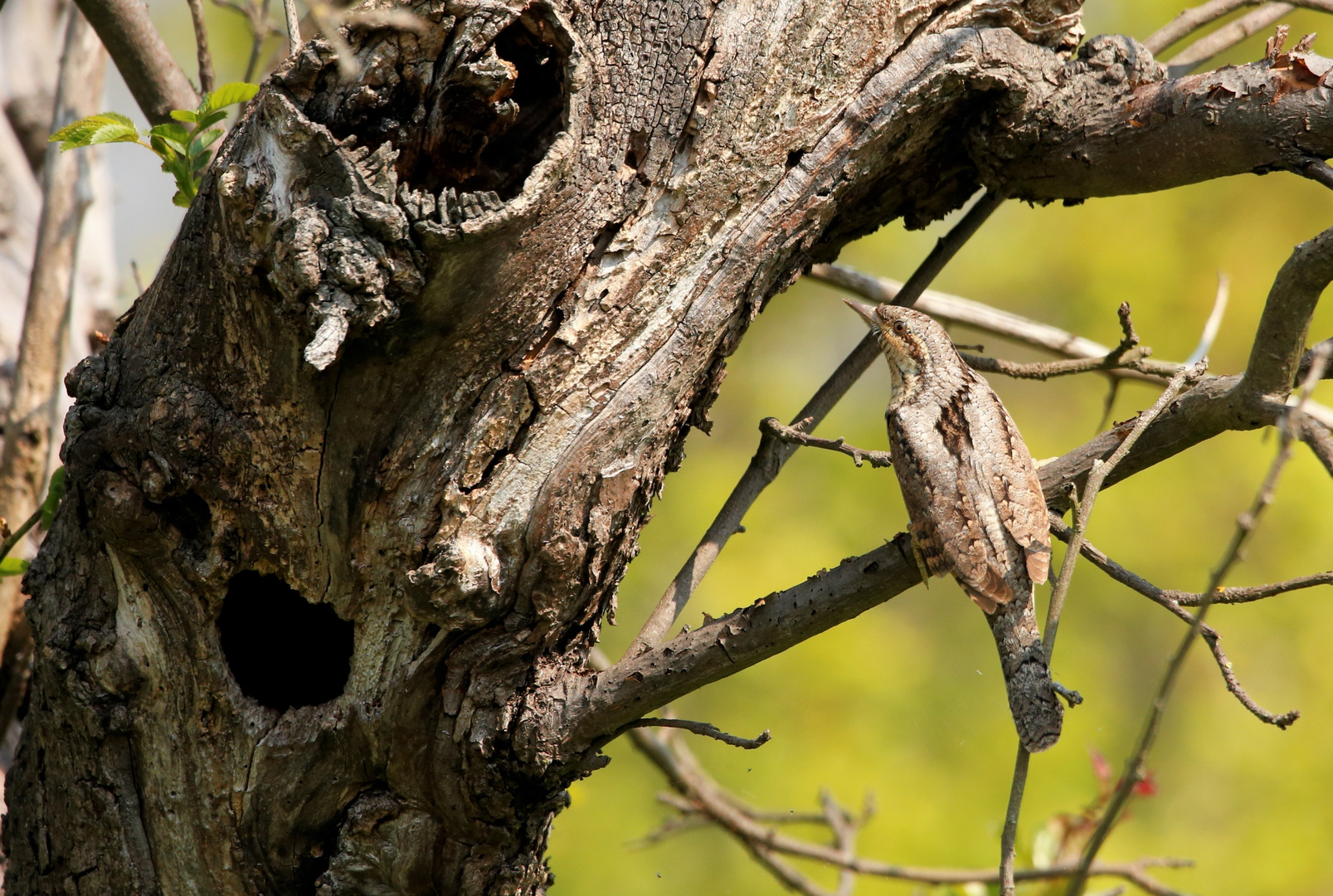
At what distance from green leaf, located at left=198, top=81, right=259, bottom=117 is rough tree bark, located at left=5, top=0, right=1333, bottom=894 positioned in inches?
13.6

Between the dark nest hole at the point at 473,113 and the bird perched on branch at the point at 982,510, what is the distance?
46.6 inches

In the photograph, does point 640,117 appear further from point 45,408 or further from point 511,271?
point 45,408

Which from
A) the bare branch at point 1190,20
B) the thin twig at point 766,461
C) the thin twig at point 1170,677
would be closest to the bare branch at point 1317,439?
the thin twig at point 1170,677

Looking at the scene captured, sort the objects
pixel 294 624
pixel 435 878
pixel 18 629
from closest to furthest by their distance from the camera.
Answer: pixel 435 878 → pixel 294 624 → pixel 18 629

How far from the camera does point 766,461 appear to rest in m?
2.76

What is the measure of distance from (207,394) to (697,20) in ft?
4.67

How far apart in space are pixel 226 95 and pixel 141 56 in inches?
33.6

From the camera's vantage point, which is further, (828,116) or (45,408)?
(45,408)

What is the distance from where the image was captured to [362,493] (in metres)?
2.26

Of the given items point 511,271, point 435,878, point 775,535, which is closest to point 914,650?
point 775,535

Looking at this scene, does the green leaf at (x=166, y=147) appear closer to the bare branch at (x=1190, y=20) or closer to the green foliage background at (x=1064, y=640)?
the bare branch at (x=1190, y=20)

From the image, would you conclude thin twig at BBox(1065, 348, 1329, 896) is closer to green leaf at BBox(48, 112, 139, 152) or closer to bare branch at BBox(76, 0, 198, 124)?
green leaf at BBox(48, 112, 139, 152)

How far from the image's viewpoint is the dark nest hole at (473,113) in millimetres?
1991

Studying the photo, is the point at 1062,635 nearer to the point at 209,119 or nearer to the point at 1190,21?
the point at 1190,21
